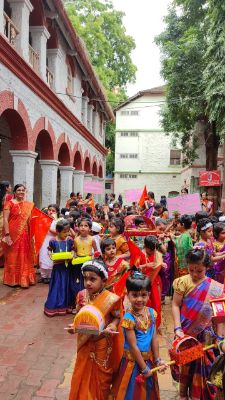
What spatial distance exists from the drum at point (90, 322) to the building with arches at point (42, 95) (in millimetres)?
6619

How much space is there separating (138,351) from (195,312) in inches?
22.8

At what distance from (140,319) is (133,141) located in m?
30.9

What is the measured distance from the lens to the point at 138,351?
2590 mm

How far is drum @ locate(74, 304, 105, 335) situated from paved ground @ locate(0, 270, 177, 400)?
115cm

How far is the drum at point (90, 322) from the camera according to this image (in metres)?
2.54

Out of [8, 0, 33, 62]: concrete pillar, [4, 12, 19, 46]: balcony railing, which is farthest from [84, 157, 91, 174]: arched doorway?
[4, 12, 19, 46]: balcony railing

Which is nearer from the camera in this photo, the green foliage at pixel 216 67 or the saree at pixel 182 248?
the saree at pixel 182 248

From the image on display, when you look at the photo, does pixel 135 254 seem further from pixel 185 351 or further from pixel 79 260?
pixel 185 351

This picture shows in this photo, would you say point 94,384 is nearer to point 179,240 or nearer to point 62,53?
point 179,240

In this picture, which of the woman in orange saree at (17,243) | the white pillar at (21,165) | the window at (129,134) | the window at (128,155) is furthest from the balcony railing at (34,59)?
the window at (129,134)

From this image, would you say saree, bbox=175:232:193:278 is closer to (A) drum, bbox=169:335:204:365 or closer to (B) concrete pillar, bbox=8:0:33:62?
(A) drum, bbox=169:335:204:365

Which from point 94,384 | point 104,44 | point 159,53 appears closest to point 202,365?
point 94,384

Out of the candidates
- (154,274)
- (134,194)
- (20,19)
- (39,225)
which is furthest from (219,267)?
(20,19)

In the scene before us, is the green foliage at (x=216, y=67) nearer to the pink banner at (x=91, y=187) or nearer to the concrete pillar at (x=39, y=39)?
the pink banner at (x=91, y=187)
